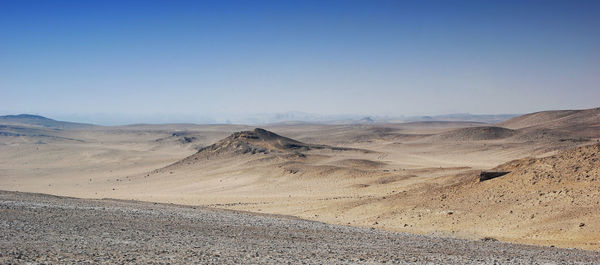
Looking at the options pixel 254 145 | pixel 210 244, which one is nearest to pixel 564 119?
pixel 254 145

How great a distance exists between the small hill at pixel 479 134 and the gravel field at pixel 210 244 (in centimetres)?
6226

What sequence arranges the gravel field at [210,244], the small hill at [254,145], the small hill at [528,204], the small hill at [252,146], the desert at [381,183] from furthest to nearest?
the small hill at [254,145], the small hill at [252,146], the desert at [381,183], the small hill at [528,204], the gravel field at [210,244]

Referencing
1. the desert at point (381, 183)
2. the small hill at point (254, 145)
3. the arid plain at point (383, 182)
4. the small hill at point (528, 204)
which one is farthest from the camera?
the small hill at point (254, 145)

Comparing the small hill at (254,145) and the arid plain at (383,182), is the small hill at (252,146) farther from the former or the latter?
the arid plain at (383,182)

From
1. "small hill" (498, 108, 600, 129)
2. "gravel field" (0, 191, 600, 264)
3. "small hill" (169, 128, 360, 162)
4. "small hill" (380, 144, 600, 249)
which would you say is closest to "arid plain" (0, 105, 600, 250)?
"small hill" (380, 144, 600, 249)

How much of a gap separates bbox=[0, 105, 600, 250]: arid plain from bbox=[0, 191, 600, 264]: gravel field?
114 inches

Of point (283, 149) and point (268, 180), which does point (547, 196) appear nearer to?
point (268, 180)

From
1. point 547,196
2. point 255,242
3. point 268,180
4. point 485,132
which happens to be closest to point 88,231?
point 255,242

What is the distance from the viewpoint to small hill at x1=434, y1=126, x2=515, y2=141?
70.3 m

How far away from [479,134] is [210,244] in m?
69.2

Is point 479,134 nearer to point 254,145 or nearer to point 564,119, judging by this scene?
point 564,119

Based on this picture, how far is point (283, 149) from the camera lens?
160 ft

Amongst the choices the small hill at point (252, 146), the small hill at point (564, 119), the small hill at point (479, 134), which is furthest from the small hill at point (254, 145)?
the small hill at point (564, 119)

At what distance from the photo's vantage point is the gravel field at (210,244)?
28.8 ft
